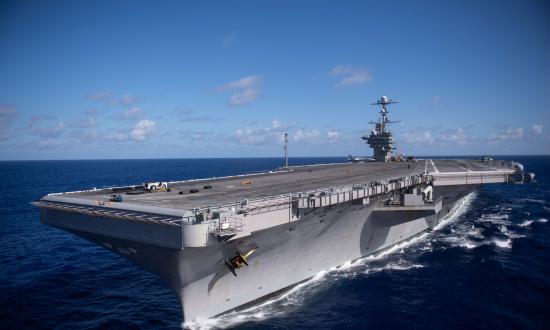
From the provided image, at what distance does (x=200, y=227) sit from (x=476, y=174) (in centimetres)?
2141

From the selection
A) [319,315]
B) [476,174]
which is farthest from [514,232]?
[319,315]

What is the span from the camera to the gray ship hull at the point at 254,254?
12.7 meters

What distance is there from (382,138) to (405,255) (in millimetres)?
24144

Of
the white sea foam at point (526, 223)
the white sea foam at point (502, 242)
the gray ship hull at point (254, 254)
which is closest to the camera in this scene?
the gray ship hull at point (254, 254)

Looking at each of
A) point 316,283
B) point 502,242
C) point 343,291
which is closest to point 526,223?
point 502,242

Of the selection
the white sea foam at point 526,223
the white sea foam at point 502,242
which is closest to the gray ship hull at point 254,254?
the white sea foam at point 502,242

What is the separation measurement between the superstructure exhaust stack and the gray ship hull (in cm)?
2495

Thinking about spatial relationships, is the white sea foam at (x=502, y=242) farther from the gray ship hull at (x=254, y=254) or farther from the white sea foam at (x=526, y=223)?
the gray ship hull at (x=254, y=254)

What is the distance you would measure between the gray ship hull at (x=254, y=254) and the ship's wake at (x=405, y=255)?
43 centimetres

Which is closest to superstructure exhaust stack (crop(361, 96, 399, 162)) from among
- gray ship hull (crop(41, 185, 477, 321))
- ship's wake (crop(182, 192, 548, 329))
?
ship's wake (crop(182, 192, 548, 329))

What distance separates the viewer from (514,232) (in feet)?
97.1

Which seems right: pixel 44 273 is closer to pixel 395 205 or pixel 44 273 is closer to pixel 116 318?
pixel 116 318

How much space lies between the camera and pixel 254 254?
47.3 ft

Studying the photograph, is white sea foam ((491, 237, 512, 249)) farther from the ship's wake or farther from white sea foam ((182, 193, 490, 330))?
white sea foam ((182, 193, 490, 330))
